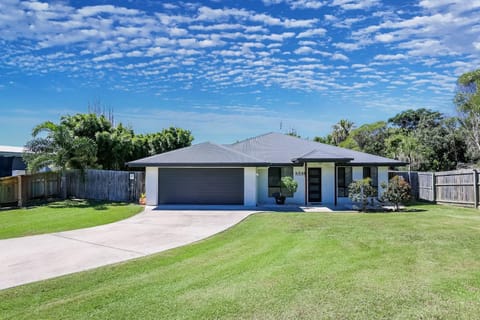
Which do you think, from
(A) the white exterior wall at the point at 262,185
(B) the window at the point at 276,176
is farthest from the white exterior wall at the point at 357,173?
(A) the white exterior wall at the point at 262,185

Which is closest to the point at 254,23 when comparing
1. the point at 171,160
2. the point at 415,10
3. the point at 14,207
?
the point at 415,10

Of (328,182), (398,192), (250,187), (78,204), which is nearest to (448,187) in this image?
(398,192)

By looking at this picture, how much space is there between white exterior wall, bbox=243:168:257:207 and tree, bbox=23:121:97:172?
29.3ft

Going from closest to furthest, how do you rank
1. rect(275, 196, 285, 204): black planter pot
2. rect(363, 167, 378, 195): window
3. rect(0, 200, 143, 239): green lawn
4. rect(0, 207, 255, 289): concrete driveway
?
rect(0, 207, 255, 289): concrete driveway < rect(0, 200, 143, 239): green lawn < rect(275, 196, 285, 204): black planter pot < rect(363, 167, 378, 195): window

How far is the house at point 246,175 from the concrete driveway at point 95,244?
427 cm

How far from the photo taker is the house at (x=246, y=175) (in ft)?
56.0

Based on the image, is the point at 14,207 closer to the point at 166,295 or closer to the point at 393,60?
the point at 166,295

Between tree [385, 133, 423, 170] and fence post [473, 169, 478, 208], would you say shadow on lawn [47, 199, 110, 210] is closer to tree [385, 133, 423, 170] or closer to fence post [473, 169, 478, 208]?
fence post [473, 169, 478, 208]

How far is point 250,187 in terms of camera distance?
56.3ft

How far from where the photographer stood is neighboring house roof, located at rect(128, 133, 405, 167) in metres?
16.9

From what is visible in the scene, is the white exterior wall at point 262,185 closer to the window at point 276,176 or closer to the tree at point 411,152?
the window at point 276,176

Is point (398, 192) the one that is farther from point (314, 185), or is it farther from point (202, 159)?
point (202, 159)

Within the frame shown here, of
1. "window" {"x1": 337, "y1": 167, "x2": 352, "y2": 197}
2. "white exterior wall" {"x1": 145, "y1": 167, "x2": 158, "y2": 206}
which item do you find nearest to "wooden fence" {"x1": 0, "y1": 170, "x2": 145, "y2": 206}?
"white exterior wall" {"x1": 145, "y1": 167, "x2": 158, "y2": 206}

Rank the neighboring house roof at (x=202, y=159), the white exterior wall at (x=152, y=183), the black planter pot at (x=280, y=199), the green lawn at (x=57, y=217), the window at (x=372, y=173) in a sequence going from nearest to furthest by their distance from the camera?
the green lawn at (x=57, y=217)
the neighboring house roof at (x=202, y=159)
the white exterior wall at (x=152, y=183)
the black planter pot at (x=280, y=199)
the window at (x=372, y=173)
